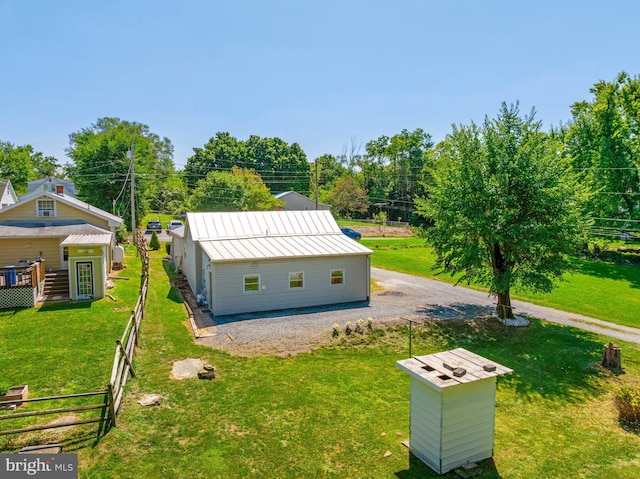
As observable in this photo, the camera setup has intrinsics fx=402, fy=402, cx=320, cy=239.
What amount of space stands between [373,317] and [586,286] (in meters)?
17.7

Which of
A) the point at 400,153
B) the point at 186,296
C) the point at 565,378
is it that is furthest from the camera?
the point at 400,153

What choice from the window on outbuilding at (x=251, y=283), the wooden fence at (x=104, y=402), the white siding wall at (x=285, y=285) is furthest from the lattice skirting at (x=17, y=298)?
the window on outbuilding at (x=251, y=283)

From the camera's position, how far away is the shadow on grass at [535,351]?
1211 cm

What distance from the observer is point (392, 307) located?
63.8 feet

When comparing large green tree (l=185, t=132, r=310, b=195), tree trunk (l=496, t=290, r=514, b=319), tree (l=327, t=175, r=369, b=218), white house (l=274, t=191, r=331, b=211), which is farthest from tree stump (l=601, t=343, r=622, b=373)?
large green tree (l=185, t=132, r=310, b=195)

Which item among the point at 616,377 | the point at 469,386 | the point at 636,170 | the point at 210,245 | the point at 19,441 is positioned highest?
the point at 636,170

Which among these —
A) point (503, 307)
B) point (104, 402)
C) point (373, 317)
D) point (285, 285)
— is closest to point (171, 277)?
point (285, 285)

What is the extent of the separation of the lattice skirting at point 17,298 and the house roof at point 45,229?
4.70m

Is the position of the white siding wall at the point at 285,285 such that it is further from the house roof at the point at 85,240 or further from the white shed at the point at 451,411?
the white shed at the point at 451,411

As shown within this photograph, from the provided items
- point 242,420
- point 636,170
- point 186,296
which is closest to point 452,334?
point 242,420

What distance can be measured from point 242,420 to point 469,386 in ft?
16.6

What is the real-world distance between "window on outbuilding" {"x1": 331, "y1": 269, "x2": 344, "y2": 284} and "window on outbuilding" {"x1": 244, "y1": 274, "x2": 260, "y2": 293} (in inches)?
151

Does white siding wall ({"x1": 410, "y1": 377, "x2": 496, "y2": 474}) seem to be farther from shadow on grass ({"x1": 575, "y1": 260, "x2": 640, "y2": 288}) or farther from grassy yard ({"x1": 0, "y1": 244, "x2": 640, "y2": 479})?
shadow on grass ({"x1": 575, "y1": 260, "x2": 640, "y2": 288})

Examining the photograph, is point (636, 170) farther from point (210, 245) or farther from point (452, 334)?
point (210, 245)
